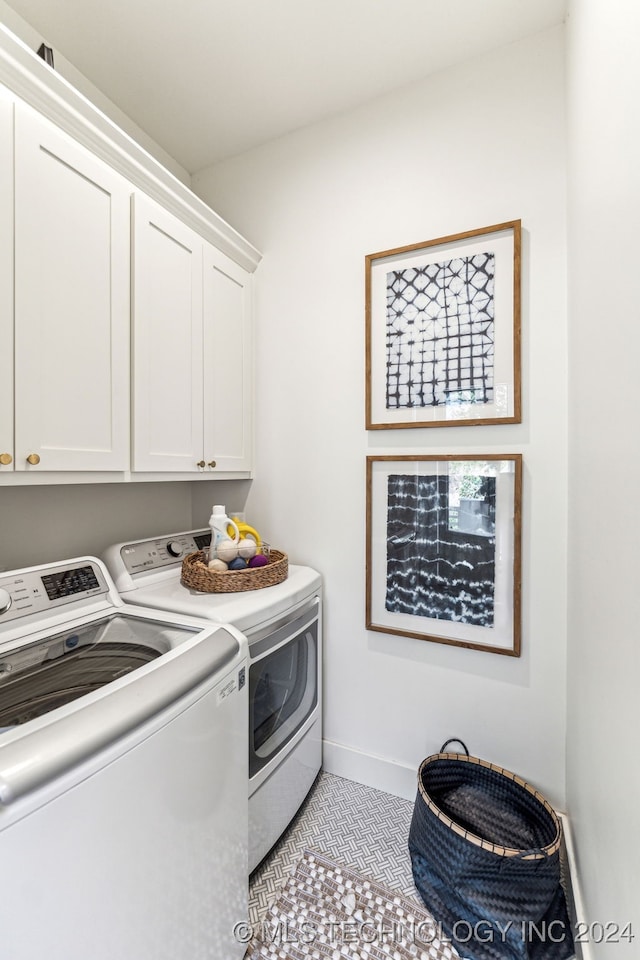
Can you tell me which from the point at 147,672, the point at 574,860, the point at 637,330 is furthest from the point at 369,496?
the point at 574,860

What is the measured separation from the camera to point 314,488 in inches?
73.4

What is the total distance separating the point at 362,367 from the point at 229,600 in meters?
1.07

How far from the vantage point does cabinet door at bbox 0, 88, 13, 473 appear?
101 cm

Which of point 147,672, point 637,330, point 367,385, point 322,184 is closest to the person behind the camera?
point 637,330

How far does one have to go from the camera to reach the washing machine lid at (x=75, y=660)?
0.88 meters

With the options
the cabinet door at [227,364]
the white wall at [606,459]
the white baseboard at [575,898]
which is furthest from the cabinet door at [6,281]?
the white baseboard at [575,898]

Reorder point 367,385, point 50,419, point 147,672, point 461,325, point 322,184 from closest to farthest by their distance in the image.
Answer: point 147,672, point 50,419, point 461,325, point 367,385, point 322,184

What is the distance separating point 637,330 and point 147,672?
1106 mm

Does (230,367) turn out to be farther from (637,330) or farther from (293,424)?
(637,330)

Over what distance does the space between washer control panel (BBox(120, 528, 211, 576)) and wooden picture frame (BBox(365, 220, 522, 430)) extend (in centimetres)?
93

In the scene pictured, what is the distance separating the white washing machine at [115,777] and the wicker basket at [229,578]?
0.74 feet

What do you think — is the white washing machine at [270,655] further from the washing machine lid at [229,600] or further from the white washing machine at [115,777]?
the white washing machine at [115,777]

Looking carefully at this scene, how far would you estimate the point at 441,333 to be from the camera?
1.58 m

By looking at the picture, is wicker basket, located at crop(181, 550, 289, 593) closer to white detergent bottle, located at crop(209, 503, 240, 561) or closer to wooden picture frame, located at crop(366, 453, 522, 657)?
white detergent bottle, located at crop(209, 503, 240, 561)
